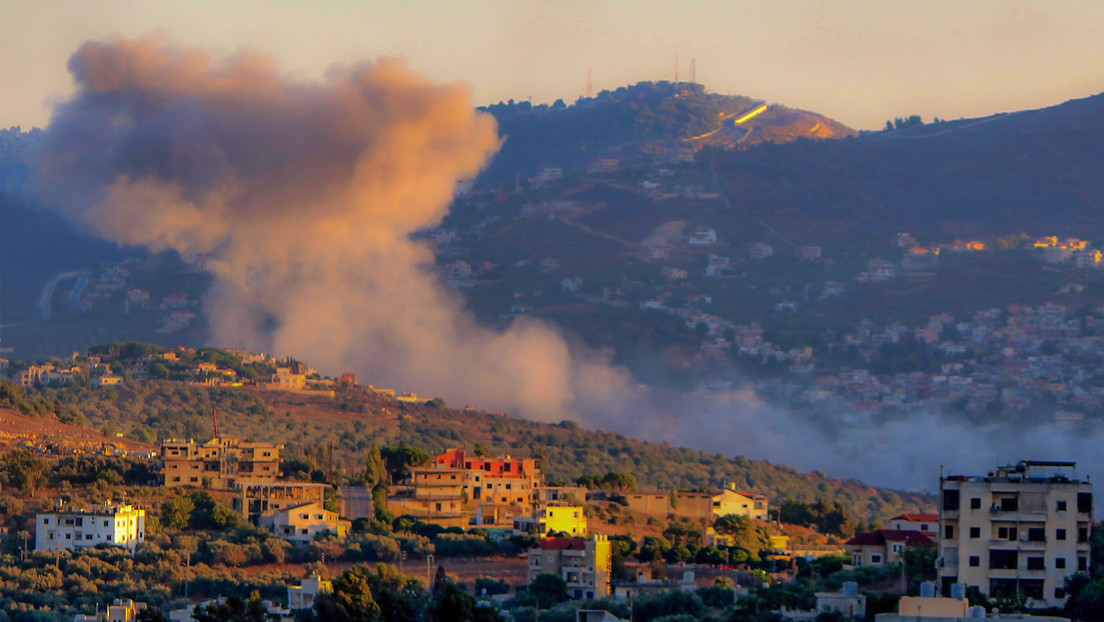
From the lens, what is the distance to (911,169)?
151125mm

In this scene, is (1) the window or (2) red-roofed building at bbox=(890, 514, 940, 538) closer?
(1) the window

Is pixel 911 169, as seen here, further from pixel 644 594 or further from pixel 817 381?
pixel 644 594

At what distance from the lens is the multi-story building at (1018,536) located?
34.9 metres

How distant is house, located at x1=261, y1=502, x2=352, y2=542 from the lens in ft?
168

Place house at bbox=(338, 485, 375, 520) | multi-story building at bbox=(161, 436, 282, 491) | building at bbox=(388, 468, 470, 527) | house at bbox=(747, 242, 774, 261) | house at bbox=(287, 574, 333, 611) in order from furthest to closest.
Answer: house at bbox=(747, 242, 774, 261) < multi-story building at bbox=(161, 436, 282, 491) < building at bbox=(388, 468, 470, 527) < house at bbox=(338, 485, 375, 520) < house at bbox=(287, 574, 333, 611)

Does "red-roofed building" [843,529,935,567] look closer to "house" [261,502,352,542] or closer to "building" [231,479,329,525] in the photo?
"house" [261,502,352,542]

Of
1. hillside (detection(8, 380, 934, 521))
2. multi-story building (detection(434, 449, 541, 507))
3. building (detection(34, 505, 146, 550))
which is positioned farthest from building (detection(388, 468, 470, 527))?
hillside (detection(8, 380, 934, 521))

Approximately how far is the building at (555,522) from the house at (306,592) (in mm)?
12482

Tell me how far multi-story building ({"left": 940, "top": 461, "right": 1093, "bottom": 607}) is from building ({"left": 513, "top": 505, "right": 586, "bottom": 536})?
62.8ft

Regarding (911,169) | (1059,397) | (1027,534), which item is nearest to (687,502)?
(1027,534)

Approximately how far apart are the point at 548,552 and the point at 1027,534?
44.5 ft

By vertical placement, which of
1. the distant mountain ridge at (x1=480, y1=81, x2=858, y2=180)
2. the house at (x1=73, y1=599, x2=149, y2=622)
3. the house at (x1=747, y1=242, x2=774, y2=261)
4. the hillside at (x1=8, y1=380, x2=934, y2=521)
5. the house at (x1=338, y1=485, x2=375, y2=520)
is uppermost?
the distant mountain ridge at (x1=480, y1=81, x2=858, y2=180)

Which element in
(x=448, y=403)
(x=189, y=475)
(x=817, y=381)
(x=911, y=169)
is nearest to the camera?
(x=189, y=475)

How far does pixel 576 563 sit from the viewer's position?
46.4 metres
